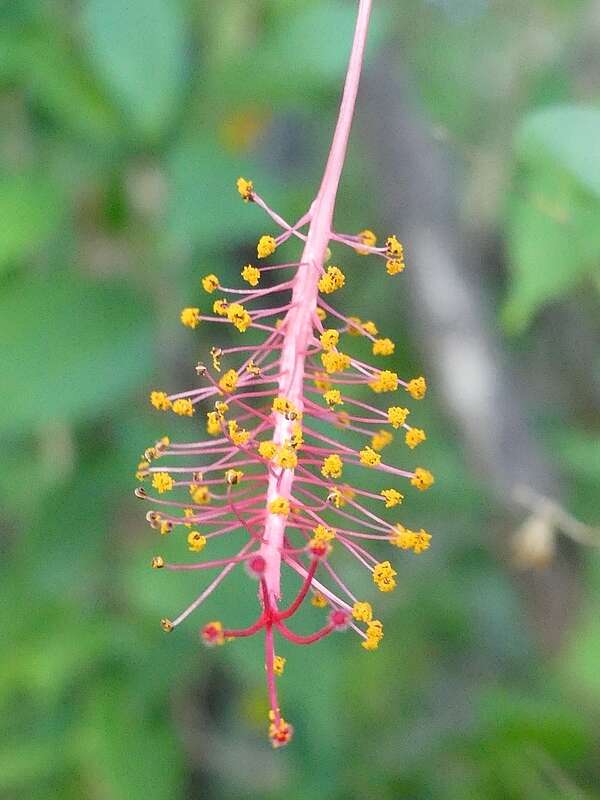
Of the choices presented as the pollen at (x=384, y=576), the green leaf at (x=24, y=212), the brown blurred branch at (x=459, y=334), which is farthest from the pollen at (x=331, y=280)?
the brown blurred branch at (x=459, y=334)

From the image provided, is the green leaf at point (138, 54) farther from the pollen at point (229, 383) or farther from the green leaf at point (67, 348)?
the pollen at point (229, 383)

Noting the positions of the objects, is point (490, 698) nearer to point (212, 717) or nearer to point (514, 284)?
point (212, 717)

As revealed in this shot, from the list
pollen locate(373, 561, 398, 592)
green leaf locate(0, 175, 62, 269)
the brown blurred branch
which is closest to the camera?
pollen locate(373, 561, 398, 592)

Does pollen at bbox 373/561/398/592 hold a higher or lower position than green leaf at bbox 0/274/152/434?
lower

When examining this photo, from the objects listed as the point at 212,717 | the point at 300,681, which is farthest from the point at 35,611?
the point at 212,717

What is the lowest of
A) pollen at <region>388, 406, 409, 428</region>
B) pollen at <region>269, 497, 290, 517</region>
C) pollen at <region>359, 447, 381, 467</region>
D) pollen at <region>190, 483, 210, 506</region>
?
pollen at <region>269, 497, 290, 517</region>

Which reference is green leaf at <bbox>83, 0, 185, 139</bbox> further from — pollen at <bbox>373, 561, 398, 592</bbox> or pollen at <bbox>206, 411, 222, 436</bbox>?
pollen at <bbox>373, 561, 398, 592</bbox>

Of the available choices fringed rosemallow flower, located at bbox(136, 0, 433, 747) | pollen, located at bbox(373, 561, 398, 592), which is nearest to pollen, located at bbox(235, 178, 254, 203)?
fringed rosemallow flower, located at bbox(136, 0, 433, 747)
